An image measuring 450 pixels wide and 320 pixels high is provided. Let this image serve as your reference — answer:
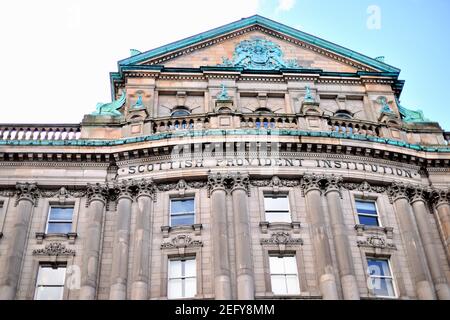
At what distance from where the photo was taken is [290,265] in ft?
86.0

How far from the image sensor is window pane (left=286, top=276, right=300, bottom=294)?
25438 mm

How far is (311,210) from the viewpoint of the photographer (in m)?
27.4

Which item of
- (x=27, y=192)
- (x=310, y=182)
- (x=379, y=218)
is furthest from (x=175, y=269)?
(x=379, y=218)

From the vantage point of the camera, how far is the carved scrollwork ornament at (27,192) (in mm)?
27766

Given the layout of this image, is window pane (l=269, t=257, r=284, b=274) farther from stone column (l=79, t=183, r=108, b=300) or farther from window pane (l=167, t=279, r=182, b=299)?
stone column (l=79, t=183, r=108, b=300)

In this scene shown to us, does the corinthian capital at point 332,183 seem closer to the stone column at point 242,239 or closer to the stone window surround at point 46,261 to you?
the stone column at point 242,239

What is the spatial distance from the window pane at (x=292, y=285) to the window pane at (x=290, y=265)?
271mm

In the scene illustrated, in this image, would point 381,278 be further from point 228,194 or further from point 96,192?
point 96,192

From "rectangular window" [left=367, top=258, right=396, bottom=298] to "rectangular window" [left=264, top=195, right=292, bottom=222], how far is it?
3916 mm

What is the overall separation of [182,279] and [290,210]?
18.3 feet

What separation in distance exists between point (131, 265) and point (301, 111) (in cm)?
1110
